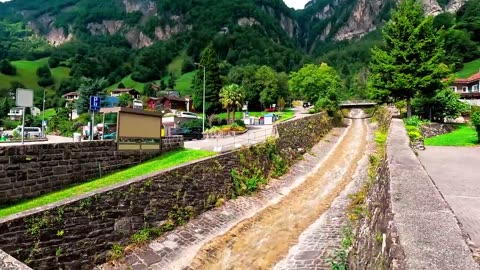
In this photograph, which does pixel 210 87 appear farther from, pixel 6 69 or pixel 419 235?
pixel 6 69

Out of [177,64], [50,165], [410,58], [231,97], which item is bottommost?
[50,165]

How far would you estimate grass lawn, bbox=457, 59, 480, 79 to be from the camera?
88137 millimetres

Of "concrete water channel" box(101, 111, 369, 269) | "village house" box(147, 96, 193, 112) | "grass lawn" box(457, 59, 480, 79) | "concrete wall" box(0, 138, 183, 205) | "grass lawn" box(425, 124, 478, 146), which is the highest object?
"grass lawn" box(457, 59, 480, 79)

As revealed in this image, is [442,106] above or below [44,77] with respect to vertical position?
below

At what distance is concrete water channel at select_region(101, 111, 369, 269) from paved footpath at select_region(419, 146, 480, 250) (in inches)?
159

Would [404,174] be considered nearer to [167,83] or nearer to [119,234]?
[119,234]

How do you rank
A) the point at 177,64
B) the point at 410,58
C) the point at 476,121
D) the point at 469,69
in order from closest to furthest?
the point at 476,121
the point at 410,58
the point at 469,69
the point at 177,64

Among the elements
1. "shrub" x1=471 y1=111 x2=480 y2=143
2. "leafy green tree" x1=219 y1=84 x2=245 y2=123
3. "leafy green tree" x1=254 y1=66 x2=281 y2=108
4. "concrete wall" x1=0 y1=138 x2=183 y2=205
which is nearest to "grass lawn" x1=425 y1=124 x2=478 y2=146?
"shrub" x1=471 y1=111 x2=480 y2=143

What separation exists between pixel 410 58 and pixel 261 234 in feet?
77.1

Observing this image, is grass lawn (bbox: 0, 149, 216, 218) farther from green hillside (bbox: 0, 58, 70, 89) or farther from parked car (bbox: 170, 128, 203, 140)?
green hillside (bbox: 0, 58, 70, 89)

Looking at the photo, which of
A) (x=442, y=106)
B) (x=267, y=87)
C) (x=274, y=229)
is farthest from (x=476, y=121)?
(x=267, y=87)

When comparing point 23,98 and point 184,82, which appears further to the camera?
point 184,82

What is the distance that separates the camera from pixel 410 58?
30359 millimetres

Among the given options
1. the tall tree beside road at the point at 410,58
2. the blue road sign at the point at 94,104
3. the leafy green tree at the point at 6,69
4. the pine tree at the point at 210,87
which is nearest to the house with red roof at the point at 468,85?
the tall tree beside road at the point at 410,58
